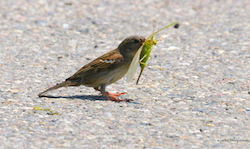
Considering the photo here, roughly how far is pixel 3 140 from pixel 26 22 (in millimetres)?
7552

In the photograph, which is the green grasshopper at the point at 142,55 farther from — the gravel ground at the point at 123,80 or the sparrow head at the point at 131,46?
the gravel ground at the point at 123,80

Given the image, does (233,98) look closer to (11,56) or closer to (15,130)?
(15,130)

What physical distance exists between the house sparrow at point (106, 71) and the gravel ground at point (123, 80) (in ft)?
0.80

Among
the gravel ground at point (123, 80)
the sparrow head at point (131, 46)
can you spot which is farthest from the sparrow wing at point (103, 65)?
the gravel ground at point (123, 80)

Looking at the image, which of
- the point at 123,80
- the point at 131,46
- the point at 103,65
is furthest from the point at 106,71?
the point at 123,80

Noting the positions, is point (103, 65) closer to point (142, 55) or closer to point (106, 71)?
point (106, 71)

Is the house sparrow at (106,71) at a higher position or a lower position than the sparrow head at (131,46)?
lower

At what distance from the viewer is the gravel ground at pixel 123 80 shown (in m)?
5.80

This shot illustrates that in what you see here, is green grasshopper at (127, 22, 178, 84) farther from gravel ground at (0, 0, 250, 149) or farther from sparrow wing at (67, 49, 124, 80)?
gravel ground at (0, 0, 250, 149)

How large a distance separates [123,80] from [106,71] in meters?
1.55

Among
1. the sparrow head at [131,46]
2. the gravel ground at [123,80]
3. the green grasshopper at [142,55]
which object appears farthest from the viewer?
the sparrow head at [131,46]

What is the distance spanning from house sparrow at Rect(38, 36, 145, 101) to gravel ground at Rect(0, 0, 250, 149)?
243 mm

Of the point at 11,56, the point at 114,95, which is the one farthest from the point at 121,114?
the point at 11,56

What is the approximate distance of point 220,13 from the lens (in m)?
13.9
